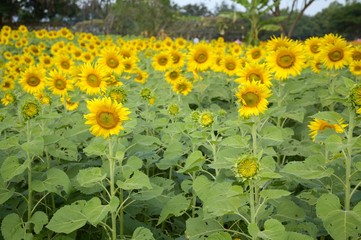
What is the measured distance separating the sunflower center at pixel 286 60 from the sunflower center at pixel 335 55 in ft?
2.03

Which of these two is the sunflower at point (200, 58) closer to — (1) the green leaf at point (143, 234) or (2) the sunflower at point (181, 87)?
(2) the sunflower at point (181, 87)

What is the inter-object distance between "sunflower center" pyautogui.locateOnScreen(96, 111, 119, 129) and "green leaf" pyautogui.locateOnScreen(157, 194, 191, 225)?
579mm

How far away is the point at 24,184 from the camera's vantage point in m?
2.61

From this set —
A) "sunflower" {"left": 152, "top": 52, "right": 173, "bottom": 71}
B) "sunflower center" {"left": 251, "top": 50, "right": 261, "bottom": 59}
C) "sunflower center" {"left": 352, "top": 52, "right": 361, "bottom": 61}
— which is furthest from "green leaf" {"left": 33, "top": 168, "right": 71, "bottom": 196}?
"sunflower center" {"left": 251, "top": 50, "right": 261, "bottom": 59}

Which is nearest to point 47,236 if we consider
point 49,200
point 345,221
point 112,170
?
point 49,200

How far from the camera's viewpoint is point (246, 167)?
1650 millimetres

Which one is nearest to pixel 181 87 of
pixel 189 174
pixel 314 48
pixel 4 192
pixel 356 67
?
pixel 189 174

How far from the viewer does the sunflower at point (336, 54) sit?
3.54m

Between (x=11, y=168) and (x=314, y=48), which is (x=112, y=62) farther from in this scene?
(x=314, y=48)

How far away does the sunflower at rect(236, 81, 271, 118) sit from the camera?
2.18 metres

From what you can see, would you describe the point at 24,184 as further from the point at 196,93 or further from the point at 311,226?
the point at 196,93

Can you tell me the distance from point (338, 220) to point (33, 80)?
10.2ft

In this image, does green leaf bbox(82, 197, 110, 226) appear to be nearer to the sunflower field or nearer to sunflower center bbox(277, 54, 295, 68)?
the sunflower field

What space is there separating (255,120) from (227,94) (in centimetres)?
224
